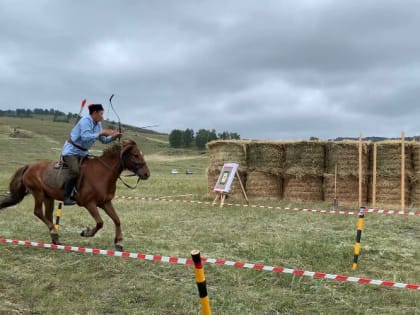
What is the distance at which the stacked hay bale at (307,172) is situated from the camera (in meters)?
16.4

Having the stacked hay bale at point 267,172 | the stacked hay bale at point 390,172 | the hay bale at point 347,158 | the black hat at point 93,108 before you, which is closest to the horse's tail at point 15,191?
the black hat at point 93,108

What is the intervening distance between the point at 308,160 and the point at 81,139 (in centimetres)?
1005

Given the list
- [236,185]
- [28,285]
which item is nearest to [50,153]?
[236,185]

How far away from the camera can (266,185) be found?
55.8 ft

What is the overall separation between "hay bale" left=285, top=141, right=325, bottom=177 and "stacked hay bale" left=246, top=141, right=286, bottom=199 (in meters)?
0.51

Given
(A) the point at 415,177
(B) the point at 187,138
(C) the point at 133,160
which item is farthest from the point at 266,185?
(B) the point at 187,138

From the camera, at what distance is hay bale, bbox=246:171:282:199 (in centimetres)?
1698

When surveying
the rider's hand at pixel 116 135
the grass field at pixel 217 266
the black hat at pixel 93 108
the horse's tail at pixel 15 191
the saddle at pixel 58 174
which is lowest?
the grass field at pixel 217 266

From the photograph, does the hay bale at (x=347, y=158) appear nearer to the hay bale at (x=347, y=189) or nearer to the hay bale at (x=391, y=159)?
the hay bale at (x=347, y=189)

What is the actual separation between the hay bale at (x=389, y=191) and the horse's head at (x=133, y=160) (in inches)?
399

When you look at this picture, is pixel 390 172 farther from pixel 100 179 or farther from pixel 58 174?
pixel 58 174

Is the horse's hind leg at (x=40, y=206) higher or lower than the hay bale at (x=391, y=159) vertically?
lower

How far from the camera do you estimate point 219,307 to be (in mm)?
5406

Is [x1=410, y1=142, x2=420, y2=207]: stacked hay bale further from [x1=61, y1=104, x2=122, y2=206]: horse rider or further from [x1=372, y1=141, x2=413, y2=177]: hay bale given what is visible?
[x1=61, y1=104, x2=122, y2=206]: horse rider
